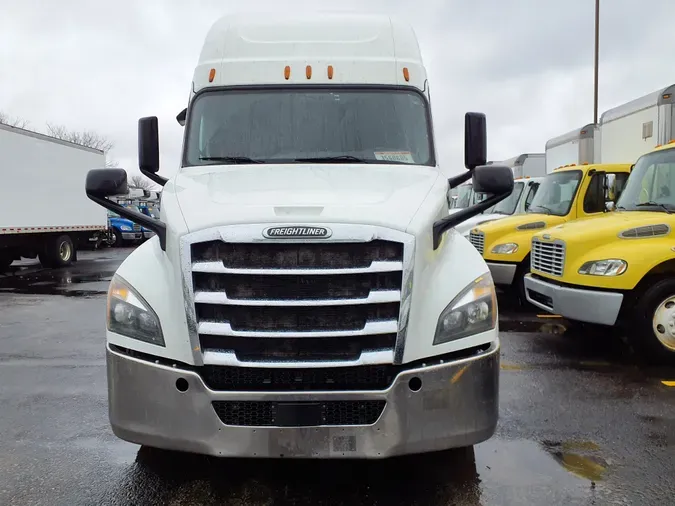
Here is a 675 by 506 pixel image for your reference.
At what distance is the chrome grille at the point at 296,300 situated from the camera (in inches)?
120

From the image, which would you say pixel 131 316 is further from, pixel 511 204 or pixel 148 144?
pixel 511 204

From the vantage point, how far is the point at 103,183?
3768 millimetres

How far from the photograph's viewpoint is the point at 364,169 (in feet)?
13.6

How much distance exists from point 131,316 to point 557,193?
8226 millimetres

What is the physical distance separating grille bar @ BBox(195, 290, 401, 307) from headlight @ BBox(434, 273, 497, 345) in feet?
0.97

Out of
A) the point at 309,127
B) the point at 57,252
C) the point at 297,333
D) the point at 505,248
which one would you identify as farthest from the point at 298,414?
the point at 57,252

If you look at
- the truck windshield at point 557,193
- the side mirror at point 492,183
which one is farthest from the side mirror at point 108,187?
the truck windshield at point 557,193

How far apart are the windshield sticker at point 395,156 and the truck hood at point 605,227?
9.39 feet

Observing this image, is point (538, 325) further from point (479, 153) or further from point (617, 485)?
point (617, 485)

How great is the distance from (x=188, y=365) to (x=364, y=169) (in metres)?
1.85

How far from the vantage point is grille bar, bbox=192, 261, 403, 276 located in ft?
9.96

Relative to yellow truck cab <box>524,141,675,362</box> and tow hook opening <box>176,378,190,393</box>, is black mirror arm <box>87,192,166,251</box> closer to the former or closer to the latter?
tow hook opening <box>176,378,190,393</box>

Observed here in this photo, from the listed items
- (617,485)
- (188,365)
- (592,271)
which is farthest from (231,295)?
(592,271)

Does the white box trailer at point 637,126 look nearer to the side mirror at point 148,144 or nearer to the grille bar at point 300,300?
the side mirror at point 148,144
